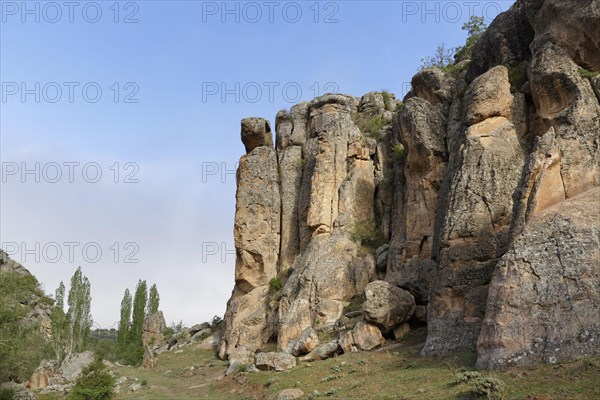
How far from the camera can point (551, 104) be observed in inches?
1022

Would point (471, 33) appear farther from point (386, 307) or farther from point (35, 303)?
point (35, 303)

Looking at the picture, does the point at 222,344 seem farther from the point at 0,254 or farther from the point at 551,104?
the point at 0,254

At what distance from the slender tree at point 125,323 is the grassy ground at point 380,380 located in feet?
102

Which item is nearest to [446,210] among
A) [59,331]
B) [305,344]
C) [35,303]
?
[305,344]

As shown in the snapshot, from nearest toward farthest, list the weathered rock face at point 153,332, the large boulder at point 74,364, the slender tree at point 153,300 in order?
the large boulder at point 74,364
the weathered rock face at point 153,332
the slender tree at point 153,300

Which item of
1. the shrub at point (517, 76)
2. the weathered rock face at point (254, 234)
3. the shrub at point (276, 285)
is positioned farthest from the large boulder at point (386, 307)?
the weathered rock face at point (254, 234)

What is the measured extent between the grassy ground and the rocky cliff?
39.5 inches

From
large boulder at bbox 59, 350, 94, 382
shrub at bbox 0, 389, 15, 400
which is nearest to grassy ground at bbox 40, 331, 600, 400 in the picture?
shrub at bbox 0, 389, 15, 400

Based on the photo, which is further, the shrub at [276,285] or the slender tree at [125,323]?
the slender tree at [125,323]

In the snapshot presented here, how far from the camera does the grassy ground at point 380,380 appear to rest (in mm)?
15859

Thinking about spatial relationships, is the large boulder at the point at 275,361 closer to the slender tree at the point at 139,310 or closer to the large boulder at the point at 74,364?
the large boulder at the point at 74,364

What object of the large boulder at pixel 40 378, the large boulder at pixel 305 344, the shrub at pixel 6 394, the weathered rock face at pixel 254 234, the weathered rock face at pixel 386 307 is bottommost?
the large boulder at pixel 40 378

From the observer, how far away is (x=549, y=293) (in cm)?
1823

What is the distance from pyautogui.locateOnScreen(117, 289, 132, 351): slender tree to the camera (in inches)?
2709
